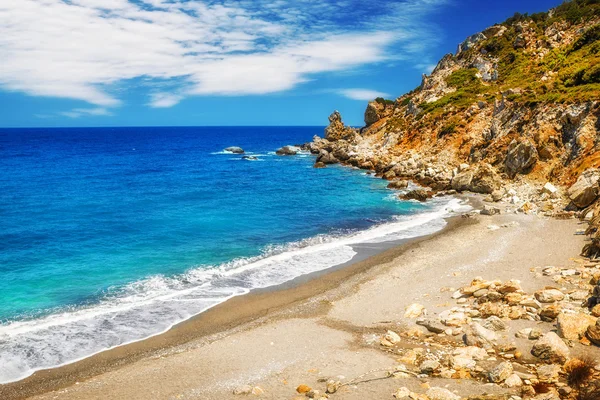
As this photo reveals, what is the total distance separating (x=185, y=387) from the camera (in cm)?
1293

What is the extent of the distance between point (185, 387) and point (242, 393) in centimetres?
202

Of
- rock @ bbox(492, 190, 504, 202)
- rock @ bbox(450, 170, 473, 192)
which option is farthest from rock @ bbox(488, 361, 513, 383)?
rock @ bbox(450, 170, 473, 192)

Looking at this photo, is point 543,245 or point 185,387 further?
point 543,245

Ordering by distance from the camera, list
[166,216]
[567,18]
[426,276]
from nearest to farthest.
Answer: [426,276], [166,216], [567,18]

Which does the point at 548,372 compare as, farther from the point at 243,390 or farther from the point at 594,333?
the point at 243,390

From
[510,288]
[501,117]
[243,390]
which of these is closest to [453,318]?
[510,288]

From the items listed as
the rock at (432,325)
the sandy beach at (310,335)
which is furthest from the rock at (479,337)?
the sandy beach at (310,335)

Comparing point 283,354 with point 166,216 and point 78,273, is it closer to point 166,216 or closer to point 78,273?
point 78,273

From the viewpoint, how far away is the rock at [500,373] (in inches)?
447

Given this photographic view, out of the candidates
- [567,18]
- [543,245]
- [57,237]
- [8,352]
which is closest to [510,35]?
[567,18]

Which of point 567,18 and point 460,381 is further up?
point 567,18

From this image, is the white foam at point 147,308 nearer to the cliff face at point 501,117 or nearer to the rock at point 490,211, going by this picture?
the rock at point 490,211

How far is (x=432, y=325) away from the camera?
1525 centimetres

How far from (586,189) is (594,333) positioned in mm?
21950
